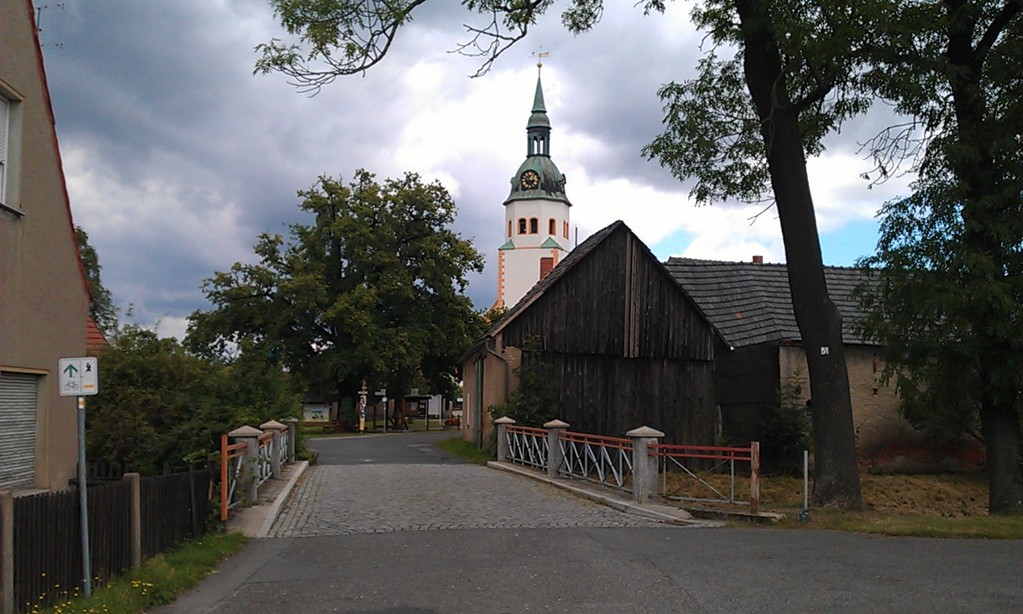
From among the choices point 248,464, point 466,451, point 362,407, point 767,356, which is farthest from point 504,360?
point 362,407

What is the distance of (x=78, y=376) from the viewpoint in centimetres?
836

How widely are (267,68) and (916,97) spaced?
10571 mm

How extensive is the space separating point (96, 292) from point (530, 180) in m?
65.0

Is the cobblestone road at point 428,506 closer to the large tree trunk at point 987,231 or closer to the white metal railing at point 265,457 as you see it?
the white metal railing at point 265,457

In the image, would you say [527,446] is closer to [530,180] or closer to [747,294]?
[747,294]

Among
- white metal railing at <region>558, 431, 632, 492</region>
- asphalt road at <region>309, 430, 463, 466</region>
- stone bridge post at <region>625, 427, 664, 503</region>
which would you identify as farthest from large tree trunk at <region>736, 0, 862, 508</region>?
asphalt road at <region>309, 430, 463, 466</region>

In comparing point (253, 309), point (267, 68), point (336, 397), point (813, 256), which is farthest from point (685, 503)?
point (336, 397)

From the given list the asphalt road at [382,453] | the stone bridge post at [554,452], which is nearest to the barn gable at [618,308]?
the asphalt road at [382,453]

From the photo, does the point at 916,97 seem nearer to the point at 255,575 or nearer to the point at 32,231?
the point at 255,575

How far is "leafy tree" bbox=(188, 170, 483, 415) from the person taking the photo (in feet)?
158

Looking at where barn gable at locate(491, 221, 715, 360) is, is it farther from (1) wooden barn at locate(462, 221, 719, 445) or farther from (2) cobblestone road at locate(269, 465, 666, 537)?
(2) cobblestone road at locate(269, 465, 666, 537)

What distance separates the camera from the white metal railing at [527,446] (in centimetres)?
2041

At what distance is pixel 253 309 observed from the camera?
162 feet

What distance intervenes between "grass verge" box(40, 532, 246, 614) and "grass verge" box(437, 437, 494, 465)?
14757 mm
